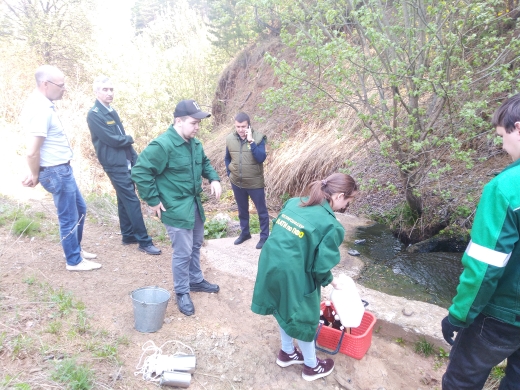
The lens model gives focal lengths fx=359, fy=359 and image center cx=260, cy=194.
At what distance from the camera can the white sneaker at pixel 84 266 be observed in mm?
3806

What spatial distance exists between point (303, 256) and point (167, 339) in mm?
1460

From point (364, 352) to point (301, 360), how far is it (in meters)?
0.54

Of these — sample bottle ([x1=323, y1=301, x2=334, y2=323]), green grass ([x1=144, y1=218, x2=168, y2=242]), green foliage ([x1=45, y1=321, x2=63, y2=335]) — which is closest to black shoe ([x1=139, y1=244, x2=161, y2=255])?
green grass ([x1=144, y1=218, x2=168, y2=242])

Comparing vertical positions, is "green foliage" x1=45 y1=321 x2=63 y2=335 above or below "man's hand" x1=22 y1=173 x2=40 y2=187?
below

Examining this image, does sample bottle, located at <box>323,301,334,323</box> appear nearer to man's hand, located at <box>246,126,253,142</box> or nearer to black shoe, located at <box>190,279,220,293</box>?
black shoe, located at <box>190,279,220,293</box>

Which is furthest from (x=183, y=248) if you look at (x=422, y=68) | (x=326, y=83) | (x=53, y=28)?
(x=53, y=28)

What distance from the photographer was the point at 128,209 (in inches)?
172

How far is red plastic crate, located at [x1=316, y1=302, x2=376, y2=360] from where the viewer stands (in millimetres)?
2807

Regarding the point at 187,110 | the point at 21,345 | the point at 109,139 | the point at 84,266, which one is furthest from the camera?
the point at 109,139

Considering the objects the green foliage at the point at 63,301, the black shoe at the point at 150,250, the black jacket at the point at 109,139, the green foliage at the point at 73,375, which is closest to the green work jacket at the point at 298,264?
the green foliage at the point at 73,375

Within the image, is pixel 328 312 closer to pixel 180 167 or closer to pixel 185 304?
pixel 185 304

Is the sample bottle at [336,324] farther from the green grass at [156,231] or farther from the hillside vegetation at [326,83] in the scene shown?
the green grass at [156,231]

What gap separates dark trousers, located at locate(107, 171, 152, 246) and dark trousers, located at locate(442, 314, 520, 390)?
3573 mm

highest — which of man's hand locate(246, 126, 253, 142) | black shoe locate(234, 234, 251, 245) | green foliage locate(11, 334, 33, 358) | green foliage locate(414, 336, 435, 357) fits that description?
man's hand locate(246, 126, 253, 142)
